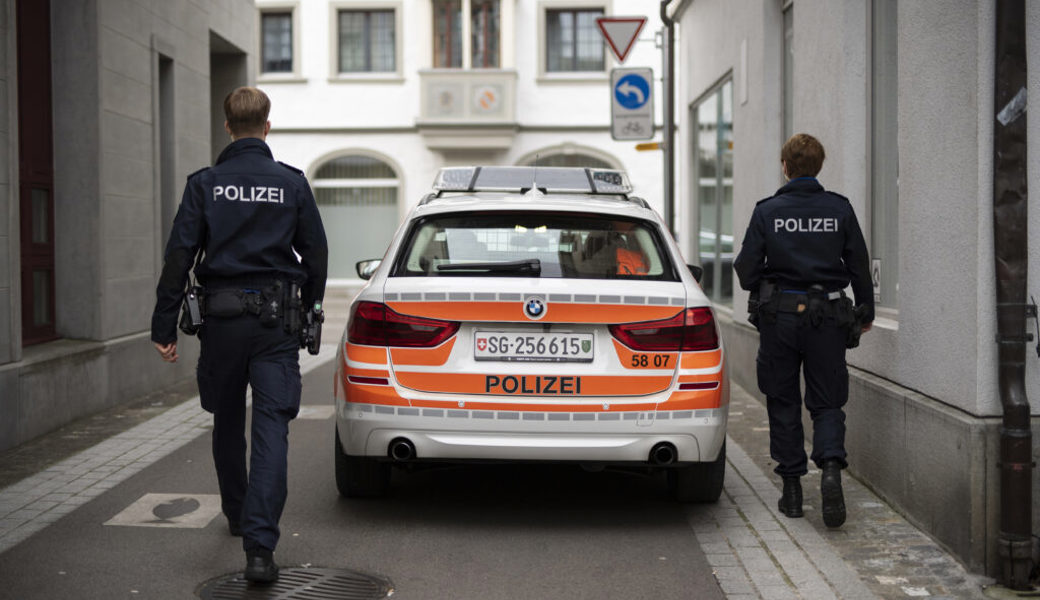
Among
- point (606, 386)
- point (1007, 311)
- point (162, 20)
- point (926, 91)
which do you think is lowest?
point (606, 386)

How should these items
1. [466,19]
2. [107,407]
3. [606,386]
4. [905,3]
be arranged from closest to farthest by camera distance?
[606,386] < [905,3] < [107,407] < [466,19]

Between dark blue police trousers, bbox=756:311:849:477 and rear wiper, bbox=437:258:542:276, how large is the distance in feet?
3.91

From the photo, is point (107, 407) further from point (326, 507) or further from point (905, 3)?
point (905, 3)

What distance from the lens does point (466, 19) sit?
29172 mm

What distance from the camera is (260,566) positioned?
476 cm

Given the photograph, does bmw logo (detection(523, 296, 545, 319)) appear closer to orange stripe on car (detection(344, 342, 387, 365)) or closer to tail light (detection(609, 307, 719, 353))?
tail light (detection(609, 307, 719, 353))

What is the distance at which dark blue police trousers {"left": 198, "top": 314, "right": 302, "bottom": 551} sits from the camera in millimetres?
4832

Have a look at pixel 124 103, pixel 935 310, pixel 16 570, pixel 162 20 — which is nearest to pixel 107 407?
pixel 124 103

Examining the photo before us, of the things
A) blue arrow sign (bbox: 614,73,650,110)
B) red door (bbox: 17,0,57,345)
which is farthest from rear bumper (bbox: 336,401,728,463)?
blue arrow sign (bbox: 614,73,650,110)

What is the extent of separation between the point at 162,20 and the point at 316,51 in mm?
18512

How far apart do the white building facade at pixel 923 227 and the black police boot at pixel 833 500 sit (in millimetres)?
373

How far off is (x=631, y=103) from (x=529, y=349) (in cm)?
992

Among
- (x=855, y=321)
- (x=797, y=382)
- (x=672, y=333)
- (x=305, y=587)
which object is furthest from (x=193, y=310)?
(x=855, y=321)

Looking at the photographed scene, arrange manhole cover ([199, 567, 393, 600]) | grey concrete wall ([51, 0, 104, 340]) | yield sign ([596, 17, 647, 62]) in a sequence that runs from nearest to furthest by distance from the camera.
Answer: manhole cover ([199, 567, 393, 600]), grey concrete wall ([51, 0, 104, 340]), yield sign ([596, 17, 647, 62])
